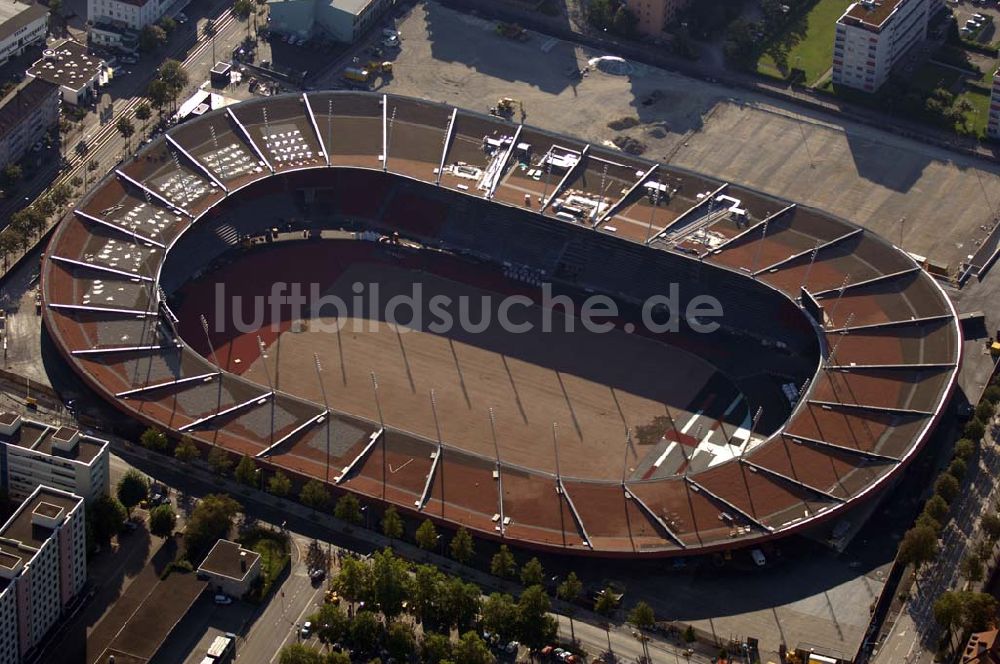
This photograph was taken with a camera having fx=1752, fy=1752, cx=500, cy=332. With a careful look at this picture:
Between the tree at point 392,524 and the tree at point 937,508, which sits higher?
the tree at point 937,508

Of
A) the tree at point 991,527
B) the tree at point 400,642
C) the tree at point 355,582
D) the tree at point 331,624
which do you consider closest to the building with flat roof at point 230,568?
the tree at point 331,624

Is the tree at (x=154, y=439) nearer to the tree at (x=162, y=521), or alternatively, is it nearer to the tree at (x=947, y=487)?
the tree at (x=162, y=521)

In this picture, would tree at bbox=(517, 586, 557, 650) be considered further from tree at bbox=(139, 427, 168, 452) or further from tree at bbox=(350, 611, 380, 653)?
tree at bbox=(139, 427, 168, 452)

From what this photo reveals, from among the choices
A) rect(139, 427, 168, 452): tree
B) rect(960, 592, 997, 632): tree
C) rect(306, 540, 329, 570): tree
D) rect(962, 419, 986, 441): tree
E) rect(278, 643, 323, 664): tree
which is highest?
rect(962, 419, 986, 441): tree

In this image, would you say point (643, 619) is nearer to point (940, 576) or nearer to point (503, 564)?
point (503, 564)

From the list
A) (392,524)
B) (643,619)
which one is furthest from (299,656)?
(643,619)

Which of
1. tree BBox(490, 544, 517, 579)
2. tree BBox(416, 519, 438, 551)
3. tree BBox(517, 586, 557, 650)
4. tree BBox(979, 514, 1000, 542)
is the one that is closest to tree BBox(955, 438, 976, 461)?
tree BBox(979, 514, 1000, 542)
